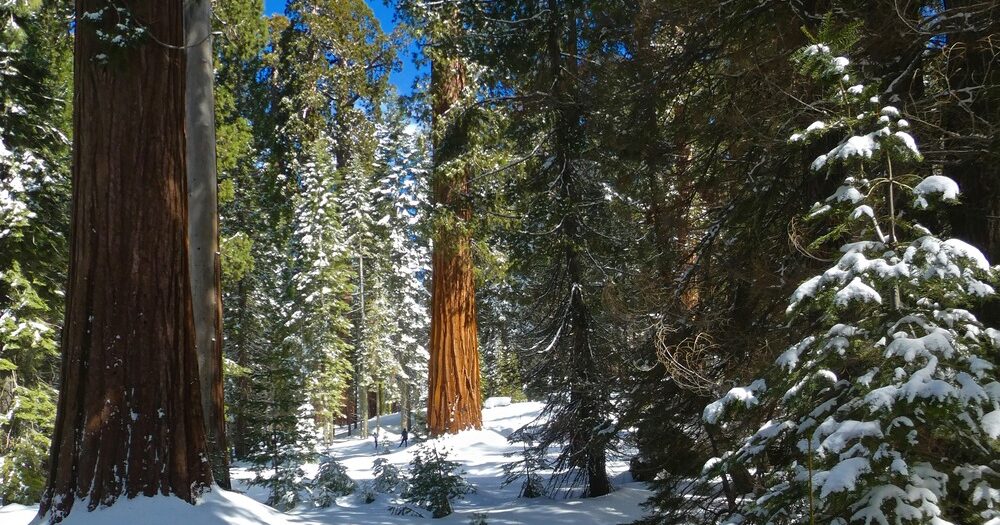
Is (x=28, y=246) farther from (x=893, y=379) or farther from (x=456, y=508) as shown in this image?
(x=893, y=379)

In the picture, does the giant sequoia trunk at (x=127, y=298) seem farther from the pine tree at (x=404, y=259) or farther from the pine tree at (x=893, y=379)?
the pine tree at (x=404, y=259)

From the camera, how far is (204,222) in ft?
24.2

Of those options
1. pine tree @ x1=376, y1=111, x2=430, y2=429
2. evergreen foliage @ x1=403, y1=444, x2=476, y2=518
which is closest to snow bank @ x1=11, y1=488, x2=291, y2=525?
evergreen foliage @ x1=403, y1=444, x2=476, y2=518

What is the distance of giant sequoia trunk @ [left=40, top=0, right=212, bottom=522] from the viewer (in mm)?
4281

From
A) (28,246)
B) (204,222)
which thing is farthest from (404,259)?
(204,222)

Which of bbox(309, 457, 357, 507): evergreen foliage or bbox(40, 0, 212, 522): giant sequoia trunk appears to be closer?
bbox(40, 0, 212, 522): giant sequoia trunk

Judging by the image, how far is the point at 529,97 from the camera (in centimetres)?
936

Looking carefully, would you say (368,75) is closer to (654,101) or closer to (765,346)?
(654,101)

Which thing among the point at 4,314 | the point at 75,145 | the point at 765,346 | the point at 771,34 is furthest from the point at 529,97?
the point at 4,314

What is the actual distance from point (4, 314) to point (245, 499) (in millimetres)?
8559

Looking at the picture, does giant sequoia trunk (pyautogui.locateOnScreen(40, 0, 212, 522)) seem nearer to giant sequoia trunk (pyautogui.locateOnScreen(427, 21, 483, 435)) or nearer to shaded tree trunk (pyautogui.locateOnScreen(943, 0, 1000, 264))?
shaded tree trunk (pyautogui.locateOnScreen(943, 0, 1000, 264))

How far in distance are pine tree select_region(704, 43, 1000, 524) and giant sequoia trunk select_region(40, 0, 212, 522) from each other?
11.6 ft

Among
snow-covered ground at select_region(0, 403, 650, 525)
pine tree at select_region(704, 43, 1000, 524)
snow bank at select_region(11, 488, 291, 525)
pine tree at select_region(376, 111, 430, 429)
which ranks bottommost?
snow-covered ground at select_region(0, 403, 650, 525)

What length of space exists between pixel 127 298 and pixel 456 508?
6466 mm
